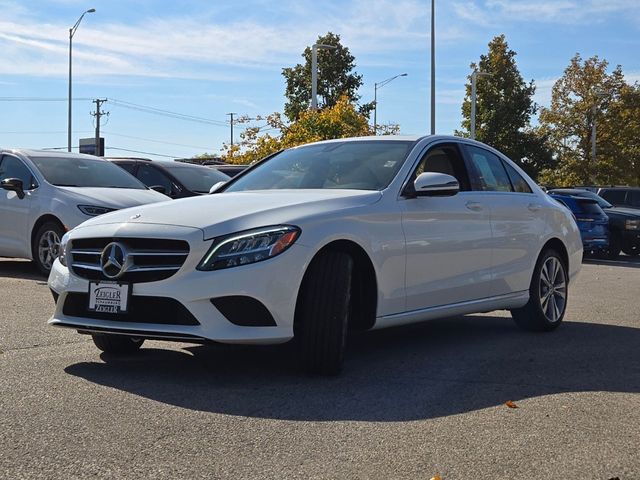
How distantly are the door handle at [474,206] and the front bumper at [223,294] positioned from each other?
6.72ft

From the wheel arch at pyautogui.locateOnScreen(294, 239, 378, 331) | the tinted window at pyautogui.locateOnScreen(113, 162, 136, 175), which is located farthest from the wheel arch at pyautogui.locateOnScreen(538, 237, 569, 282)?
the tinted window at pyautogui.locateOnScreen(113, 162, 136, 175)

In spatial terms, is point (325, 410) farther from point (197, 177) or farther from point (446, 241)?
point (197, 177)

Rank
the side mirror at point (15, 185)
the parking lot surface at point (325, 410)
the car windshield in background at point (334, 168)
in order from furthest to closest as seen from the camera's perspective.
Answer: the side mirror at point (15, 185), the car windshield in background at point (334, 168), the parking lot surface at point (325, 410)

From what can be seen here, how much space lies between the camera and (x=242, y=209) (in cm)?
548

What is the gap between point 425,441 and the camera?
13.6ft

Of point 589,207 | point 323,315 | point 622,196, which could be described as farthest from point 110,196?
point 622,196

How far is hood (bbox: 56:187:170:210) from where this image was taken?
1071cm

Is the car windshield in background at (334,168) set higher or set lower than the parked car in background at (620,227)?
higher

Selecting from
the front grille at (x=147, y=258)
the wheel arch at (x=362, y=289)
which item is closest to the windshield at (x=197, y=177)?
the wheel arch at (x=362, y=289)

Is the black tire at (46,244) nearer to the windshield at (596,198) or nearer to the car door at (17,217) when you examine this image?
the car door at (17,217)

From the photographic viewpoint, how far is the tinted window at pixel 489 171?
740 cm

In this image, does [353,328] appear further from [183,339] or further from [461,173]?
[461,173]

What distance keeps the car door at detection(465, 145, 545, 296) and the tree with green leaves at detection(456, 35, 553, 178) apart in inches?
1695

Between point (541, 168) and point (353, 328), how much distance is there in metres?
47.9
